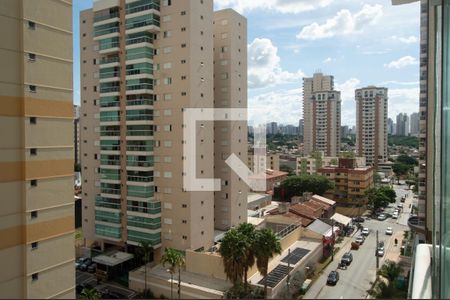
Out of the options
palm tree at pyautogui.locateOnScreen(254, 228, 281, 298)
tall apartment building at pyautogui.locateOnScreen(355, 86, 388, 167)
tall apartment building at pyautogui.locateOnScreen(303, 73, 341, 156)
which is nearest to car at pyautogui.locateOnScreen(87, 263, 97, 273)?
palm tree at pyautogui.locateOnScreen(254, 228, 281, 298)

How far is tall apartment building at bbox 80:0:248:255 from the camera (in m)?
9.30

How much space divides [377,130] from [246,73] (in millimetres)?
16516

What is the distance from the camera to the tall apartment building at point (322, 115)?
2702 cm

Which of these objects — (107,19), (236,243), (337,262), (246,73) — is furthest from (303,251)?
(107,19)

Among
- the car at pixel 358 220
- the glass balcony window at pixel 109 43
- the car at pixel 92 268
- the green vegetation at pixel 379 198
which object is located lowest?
the car at pixel 92 268

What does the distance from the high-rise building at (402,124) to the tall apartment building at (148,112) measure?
94.8 ft

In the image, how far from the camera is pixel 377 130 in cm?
2489

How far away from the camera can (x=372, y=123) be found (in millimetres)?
24766

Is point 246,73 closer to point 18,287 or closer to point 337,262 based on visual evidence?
point 337,262

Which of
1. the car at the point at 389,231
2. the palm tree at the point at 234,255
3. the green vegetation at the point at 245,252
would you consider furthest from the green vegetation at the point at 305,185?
the palm tree at the point at 234,255

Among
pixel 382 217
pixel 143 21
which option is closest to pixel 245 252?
pixel 143 21

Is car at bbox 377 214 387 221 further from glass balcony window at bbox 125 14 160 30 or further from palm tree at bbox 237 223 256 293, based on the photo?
glass balcony window at bbox 125 14 160 30
